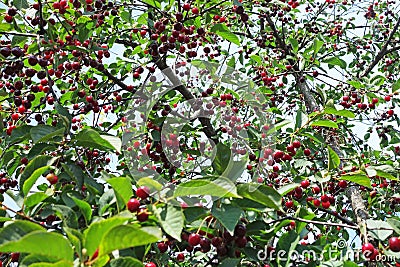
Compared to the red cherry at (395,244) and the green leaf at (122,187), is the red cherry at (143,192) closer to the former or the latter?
the green leaf at (122,187)

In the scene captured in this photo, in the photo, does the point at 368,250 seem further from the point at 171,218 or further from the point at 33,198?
the point at 33,198

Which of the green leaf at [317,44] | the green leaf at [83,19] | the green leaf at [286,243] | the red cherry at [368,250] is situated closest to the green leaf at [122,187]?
the green leaf at [286,243]

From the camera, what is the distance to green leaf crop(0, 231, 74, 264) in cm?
91

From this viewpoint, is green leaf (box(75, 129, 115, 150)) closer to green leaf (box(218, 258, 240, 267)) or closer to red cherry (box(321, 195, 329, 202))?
green leaf (box(218, 258, 240, 267))

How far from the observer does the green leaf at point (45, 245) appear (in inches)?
35.8

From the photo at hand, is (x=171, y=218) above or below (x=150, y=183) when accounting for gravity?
below

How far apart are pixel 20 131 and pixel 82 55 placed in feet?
2.61

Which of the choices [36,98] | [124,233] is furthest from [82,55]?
[124,233]

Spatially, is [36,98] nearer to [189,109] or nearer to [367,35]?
[189,109]

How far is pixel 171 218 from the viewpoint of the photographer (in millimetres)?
1277

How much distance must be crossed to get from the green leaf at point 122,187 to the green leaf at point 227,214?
30 cm
